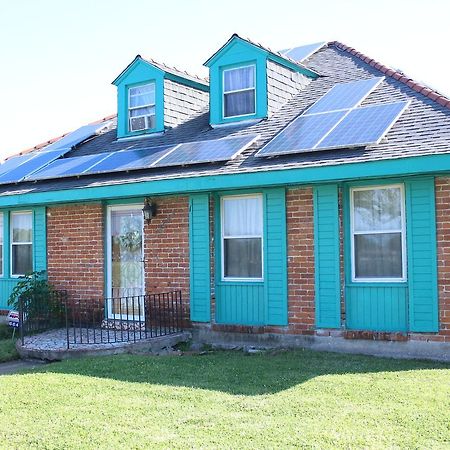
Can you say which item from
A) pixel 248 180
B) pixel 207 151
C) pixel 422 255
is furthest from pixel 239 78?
pixel 422 255

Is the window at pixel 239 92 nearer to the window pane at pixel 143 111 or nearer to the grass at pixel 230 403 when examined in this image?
the window pane at pixel 143 111

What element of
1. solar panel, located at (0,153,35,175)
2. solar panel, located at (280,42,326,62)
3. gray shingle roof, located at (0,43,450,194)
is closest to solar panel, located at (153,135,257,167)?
gray shingle roof, located at (0,43,450,194)

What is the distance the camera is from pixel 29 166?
45.1ft

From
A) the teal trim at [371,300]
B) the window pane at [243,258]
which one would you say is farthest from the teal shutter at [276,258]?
the teal trim at [371,300]

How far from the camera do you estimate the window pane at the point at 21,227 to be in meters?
13.2

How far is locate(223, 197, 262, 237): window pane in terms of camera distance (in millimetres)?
10266

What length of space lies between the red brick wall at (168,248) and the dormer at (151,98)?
2983mm

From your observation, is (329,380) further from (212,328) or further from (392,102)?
(392,102)

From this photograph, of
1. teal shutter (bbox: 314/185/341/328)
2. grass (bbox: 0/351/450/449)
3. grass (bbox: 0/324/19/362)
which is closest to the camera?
grass (bbox: 0/351/450/449)

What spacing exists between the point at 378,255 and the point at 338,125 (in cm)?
225

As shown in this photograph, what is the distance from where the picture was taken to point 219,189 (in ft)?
32.6

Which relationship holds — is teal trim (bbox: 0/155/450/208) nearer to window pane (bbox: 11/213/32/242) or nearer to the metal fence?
window pane (bbox: 11/213/32/242)

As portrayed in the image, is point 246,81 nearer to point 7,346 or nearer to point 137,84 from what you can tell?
point 137,84

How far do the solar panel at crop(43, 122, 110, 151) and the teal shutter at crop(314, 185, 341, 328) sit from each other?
714cm
